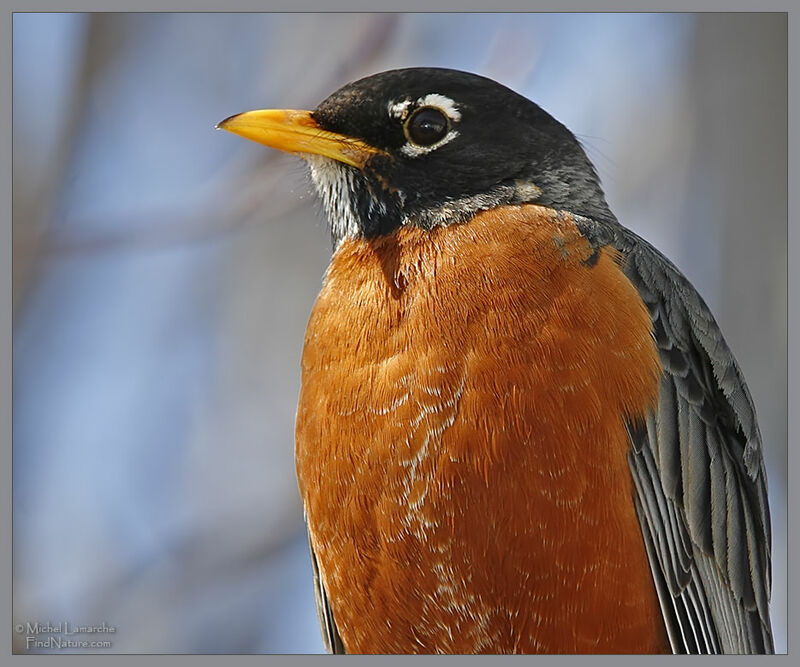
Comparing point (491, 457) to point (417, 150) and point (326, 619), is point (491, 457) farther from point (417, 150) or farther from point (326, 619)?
point (417, 150)

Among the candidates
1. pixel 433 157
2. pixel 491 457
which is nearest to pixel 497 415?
pixel 491 457

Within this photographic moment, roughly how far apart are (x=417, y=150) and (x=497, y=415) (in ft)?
4.35

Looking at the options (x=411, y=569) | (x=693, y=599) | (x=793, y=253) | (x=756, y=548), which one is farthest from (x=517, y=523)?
(x=793, y=253)

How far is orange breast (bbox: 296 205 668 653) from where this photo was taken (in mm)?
4121

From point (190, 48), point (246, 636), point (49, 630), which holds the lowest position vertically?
point (246, 636)

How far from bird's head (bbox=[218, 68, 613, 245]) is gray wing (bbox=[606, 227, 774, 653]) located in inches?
21.9

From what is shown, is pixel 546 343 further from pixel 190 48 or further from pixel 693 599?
pixel 190 48

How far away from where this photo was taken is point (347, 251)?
4.85 meters

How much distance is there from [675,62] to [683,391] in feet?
8.86

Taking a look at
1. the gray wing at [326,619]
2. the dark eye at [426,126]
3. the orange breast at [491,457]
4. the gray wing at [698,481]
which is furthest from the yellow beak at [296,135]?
the gray wing at [326,619]

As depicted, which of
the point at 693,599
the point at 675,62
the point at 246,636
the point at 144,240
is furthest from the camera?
the point at 675,62

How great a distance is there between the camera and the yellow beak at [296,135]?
4633 mm

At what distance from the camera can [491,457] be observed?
4109 mm

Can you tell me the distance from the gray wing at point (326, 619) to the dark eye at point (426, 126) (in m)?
1.82
